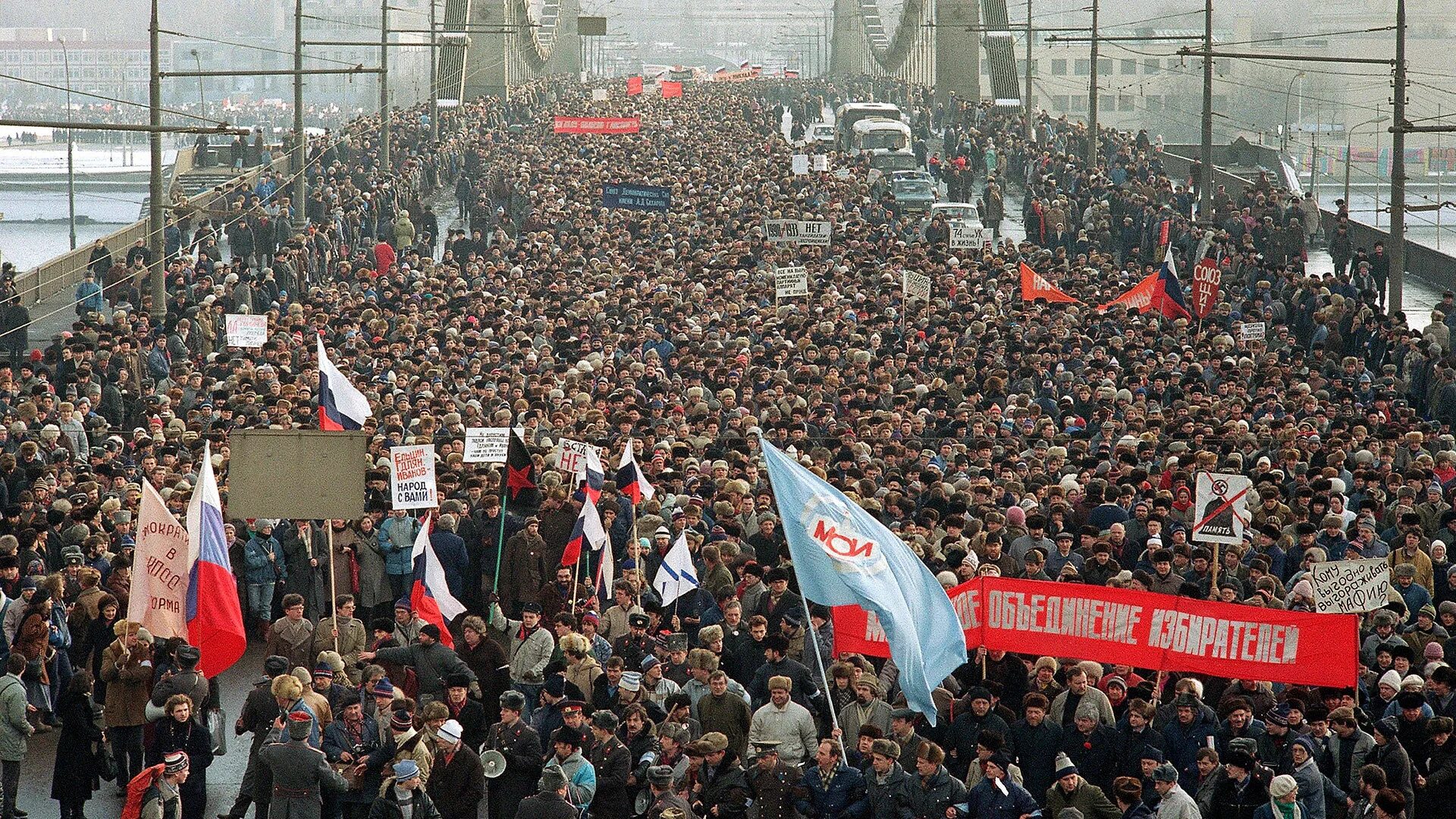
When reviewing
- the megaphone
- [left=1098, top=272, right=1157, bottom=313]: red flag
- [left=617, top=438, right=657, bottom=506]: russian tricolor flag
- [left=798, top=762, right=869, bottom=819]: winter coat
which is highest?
[left=1098, top=272, right=1157, bottom=313]: red flag

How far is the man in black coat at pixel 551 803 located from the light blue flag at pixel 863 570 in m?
1.69

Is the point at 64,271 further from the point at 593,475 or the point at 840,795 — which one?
the point at 840,795

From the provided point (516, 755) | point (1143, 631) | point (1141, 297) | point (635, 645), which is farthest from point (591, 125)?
point (516, 755)

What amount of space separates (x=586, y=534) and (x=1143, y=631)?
15.2ft

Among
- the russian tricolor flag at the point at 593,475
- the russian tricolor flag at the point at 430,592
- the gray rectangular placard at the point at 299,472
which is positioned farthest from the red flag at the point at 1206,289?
the gray rectangular placard at the point at 299,472

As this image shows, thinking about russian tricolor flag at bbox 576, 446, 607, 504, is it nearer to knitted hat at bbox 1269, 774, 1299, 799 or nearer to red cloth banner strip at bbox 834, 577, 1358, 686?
red cloth banner strip at bbox 834, 577, 1358, 686

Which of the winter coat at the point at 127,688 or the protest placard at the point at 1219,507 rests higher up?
the protest placard at the point at 1219,507

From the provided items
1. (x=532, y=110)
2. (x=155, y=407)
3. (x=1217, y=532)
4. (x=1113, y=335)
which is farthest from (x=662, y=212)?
(x=532, y=110)

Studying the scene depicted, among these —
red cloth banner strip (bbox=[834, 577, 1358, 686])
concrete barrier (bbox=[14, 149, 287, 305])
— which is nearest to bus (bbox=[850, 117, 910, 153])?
concrete barrier (bbox=[14, 149, 287, 305])

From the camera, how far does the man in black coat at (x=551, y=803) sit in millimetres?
11250

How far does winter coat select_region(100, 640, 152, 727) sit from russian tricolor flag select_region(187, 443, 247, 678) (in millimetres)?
541

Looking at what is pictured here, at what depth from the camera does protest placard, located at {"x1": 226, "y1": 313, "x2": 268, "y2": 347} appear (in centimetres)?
2506

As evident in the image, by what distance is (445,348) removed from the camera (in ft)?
87.4

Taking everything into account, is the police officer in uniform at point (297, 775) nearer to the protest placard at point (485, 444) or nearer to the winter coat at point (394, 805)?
the winter coat at point (394, 805)
